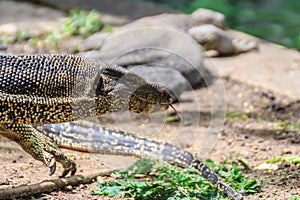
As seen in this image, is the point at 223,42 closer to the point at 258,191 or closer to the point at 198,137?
the point at 198,137

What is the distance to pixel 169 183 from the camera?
5082mm

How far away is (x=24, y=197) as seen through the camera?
4645 mm

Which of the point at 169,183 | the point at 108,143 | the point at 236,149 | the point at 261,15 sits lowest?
the point at 236,149

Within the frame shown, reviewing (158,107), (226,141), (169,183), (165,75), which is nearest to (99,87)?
(158,107)

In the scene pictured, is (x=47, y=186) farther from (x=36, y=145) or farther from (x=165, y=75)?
(x=165, y=75)

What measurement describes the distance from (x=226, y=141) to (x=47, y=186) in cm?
244

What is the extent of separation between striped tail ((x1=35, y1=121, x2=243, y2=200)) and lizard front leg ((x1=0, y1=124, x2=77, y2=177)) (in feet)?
3.27

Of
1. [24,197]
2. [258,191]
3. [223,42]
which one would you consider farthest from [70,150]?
[223,42]

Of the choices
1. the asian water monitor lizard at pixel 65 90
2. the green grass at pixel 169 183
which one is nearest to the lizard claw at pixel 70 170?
the green grass at pixel 169 183

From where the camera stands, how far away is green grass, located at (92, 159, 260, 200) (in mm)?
4786

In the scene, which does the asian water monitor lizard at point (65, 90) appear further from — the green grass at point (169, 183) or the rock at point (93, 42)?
the rock at point (93, 42)

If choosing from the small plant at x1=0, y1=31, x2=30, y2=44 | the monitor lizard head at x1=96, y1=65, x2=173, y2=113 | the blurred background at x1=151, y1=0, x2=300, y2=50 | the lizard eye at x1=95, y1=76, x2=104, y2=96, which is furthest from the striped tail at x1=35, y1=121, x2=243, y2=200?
the blurred background at x1=151, y1=0, x2=300, y2=50

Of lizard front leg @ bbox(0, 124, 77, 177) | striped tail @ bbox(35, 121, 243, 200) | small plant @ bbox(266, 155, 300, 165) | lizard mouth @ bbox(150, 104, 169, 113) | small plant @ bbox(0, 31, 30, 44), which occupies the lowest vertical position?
small plant @ bbox(266, 155, 300, 165)

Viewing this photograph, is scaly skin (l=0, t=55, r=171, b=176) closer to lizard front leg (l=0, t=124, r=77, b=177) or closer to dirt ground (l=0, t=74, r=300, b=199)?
lizard front leg (l=0, t=124, r=77, b=177)
